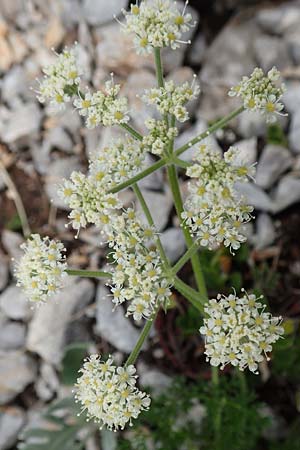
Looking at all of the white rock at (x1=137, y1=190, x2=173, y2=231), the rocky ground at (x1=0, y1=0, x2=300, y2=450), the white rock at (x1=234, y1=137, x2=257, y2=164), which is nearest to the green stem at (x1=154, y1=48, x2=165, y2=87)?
the rocky ground at (x1=0, y1=0, x2=300, y2=450)

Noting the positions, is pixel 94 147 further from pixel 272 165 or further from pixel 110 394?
pixel 110 394

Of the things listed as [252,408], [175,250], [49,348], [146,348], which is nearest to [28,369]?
[49,348]

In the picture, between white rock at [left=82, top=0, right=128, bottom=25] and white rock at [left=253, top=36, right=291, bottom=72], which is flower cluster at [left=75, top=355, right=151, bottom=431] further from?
white rock at [left=82, top=0, right=128, bottom=25]

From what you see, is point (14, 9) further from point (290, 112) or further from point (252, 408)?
point (252, 408)

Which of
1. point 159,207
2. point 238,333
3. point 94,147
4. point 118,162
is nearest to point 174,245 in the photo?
point 159,207

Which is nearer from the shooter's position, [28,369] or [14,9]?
[28,369]
